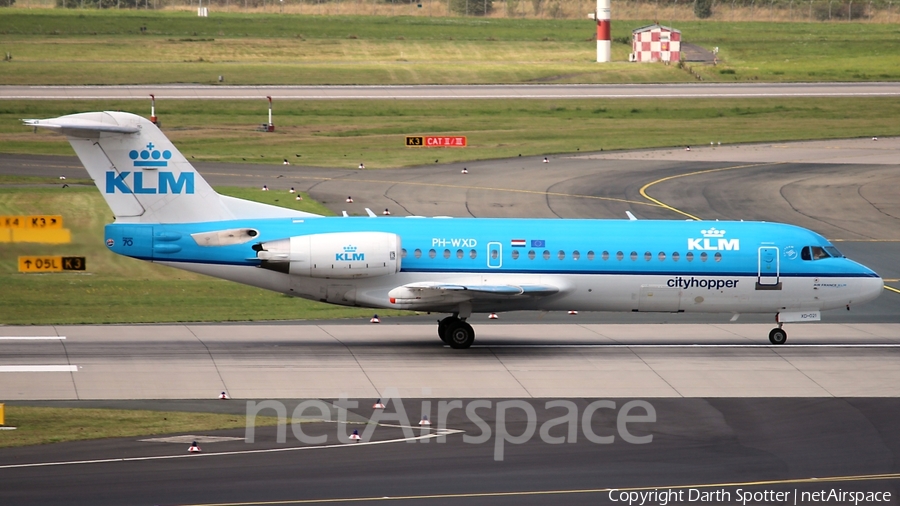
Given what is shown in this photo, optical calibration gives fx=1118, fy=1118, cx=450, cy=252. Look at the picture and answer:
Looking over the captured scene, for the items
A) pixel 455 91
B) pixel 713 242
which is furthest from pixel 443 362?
pixel 455 91

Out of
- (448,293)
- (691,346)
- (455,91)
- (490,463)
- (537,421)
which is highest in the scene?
(455,91)

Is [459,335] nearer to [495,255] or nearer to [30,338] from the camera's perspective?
[495,255]

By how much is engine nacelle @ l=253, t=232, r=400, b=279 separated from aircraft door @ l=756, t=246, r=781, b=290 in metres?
9.91

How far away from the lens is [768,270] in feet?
98.4

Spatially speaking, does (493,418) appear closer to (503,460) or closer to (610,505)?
(503,460)

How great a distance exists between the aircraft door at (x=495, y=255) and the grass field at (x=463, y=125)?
30475 millimetres

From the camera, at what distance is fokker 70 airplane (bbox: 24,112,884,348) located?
91.8 feet

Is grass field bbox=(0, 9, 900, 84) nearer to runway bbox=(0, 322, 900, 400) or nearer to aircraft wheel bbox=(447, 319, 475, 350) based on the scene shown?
runway bbox=(0, 322, 900, 400)

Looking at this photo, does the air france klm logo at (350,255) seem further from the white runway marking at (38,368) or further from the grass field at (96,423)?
the white runway marking at (38,368)

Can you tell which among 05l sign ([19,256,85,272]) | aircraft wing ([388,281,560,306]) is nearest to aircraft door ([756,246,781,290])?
aircraft wing ([388,281,560,306])

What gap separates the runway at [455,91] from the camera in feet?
251

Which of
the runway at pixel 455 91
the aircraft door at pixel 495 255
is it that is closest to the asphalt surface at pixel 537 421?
the aircraft door at pixel 495 255

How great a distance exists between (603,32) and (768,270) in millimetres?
74508

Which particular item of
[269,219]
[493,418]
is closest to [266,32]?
[269,219]
